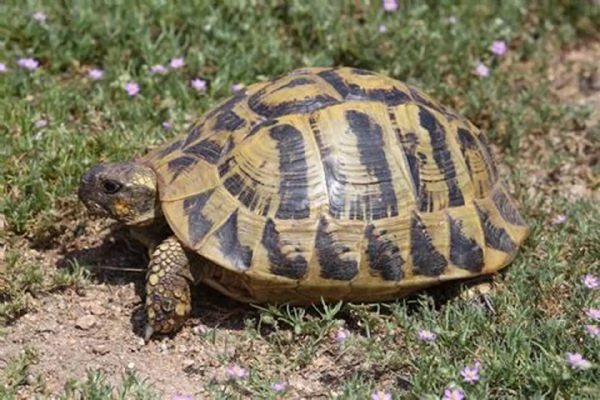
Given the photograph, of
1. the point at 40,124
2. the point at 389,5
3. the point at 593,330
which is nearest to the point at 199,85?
the point at 40,124

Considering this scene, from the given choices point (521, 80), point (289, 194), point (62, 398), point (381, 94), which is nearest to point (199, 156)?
→ point (289, 194)

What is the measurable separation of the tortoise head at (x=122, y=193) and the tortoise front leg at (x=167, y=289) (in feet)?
0.91

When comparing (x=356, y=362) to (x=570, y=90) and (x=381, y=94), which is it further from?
(x=570, y=90)

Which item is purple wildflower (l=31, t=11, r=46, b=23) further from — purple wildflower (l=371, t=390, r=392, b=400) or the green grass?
purple wildflower (l=371, t=390, r=392, b=400)

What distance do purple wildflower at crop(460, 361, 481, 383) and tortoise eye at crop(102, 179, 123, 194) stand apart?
1936 mm

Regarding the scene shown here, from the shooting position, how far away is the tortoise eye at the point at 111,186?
5324 millimetres

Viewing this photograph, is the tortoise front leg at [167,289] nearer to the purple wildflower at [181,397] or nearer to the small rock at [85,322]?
the small rock at [85,322]

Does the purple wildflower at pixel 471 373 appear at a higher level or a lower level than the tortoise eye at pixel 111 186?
lower

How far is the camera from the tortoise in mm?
5078

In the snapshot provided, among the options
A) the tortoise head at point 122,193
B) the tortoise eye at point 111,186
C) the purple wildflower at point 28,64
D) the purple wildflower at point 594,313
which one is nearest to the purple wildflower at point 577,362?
the purple wildflower at point 594,313

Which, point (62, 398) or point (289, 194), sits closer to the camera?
point (62, 398)

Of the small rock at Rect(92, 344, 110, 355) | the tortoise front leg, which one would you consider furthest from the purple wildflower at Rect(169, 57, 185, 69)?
the small rock at Rect(92, 344, 110, 355)

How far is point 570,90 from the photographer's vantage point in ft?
25.1

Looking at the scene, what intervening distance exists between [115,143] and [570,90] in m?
3.39
